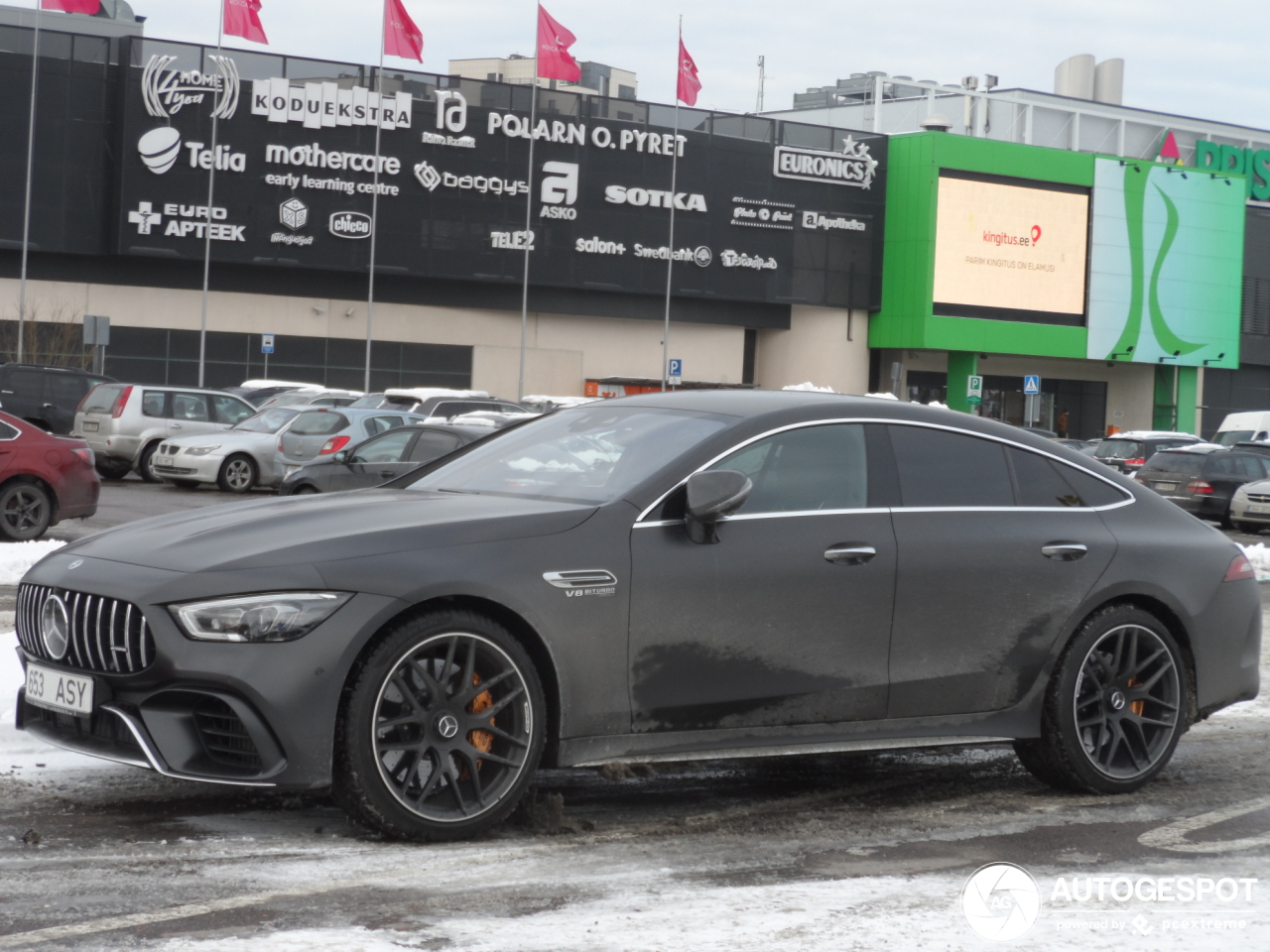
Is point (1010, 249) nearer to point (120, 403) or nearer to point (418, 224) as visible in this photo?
point (418, 224)

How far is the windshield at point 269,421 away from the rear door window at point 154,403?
1.24 metres

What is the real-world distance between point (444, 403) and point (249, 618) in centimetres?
2553

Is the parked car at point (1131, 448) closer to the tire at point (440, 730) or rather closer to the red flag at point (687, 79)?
the red flag at point (687, 79)

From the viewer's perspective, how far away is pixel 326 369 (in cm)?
5419

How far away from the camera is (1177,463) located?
28953 mm

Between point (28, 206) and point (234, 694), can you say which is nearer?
point (234, 694)

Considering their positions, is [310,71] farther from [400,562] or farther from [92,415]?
[400,562]

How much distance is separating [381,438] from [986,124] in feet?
205

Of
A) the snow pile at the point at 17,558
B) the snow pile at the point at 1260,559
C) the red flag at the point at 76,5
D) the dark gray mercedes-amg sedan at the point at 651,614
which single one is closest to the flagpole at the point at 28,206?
the red flag at the point at 76,5

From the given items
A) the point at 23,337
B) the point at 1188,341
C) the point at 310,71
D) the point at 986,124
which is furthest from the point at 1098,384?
the point at 23,337

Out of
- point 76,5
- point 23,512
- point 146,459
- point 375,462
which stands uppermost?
point 76,5

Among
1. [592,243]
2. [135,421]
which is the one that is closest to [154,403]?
[135,421]

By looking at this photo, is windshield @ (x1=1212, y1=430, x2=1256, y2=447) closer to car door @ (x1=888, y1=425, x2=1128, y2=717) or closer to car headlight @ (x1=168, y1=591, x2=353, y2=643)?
car door @ (x1=888, y1=425, x2=1128, y2=717)

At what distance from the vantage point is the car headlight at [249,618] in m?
4.62
